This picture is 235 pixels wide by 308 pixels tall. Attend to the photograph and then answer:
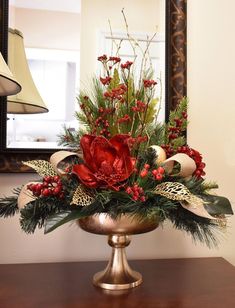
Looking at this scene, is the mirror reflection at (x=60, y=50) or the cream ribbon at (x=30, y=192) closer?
the cream ribbon at (x=30, y=192)

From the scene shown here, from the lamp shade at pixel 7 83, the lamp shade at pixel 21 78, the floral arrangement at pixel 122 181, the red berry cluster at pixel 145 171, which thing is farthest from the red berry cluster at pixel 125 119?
the lamp shade at pixel 21 78

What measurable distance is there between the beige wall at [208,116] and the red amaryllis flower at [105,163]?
0.45 m

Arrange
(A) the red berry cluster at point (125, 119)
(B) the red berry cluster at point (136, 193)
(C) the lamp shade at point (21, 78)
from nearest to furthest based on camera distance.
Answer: (B) the red berry cluster at point (136, 193) < (A) the red berry cluster at point (125, 119) < (C) the lamp shade at point (21, 78)

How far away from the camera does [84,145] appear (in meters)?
0.65

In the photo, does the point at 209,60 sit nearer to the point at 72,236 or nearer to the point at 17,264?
the point at 72,236

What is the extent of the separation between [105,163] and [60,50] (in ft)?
1.76

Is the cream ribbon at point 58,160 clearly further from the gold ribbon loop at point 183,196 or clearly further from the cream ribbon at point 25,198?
the gold ribbon loop at point 183,196

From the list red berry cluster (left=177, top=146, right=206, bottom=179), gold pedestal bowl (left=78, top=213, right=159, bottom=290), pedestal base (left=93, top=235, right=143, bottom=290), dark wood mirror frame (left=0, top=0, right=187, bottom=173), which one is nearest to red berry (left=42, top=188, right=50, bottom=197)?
gold pedestal bowl (left=78, top=213, right=159, bottom=290)

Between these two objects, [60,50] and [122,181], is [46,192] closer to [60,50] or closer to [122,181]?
[122,181]

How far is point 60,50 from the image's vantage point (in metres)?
1.00

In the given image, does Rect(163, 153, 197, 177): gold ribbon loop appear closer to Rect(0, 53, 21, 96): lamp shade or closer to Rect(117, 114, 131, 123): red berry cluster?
Rect(117, 114, 131, 123): red berry cluster

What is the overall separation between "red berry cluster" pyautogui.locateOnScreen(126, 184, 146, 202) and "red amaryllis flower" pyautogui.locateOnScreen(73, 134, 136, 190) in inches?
1.0

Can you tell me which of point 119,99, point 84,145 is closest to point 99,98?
point 119,99

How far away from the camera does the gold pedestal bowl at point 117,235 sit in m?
0.67
